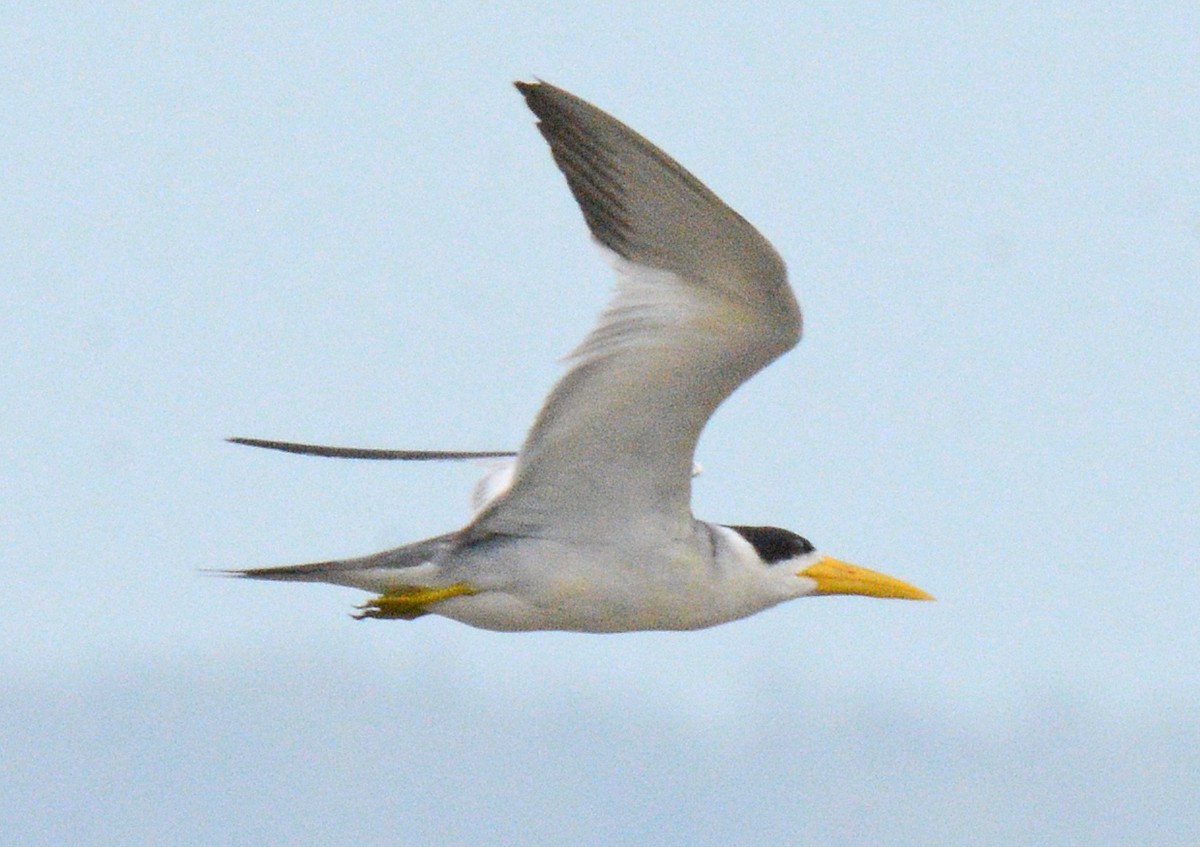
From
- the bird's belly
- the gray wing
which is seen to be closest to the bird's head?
the bird's belly

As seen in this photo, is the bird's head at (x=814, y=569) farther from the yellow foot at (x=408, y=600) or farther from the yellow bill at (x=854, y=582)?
the yellow foot at (x=408, y=600)

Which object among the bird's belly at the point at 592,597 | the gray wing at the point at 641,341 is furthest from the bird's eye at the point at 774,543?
the gray wing at the point at 641,341

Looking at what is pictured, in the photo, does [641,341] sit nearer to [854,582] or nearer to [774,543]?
[774,543]

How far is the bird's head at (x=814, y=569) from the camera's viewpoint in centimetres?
1065

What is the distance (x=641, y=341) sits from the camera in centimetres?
924

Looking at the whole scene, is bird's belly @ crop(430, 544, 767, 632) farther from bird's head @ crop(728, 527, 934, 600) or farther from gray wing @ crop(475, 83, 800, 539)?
bird's head @ crop(728, 527, 934, 600)

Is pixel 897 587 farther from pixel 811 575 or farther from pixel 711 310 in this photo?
pixel 711 310

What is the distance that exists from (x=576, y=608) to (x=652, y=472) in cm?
61

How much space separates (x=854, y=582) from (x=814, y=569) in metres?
0.21

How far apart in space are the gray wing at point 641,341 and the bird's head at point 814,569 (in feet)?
2.25

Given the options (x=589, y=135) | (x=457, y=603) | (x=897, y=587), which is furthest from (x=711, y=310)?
(x=897, y=587)

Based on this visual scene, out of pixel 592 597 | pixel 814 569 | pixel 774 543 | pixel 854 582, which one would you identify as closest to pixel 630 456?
pixel 592 597

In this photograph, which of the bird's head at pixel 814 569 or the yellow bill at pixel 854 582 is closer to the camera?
the bird's head at pixel 814 569

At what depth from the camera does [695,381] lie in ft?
30.8
